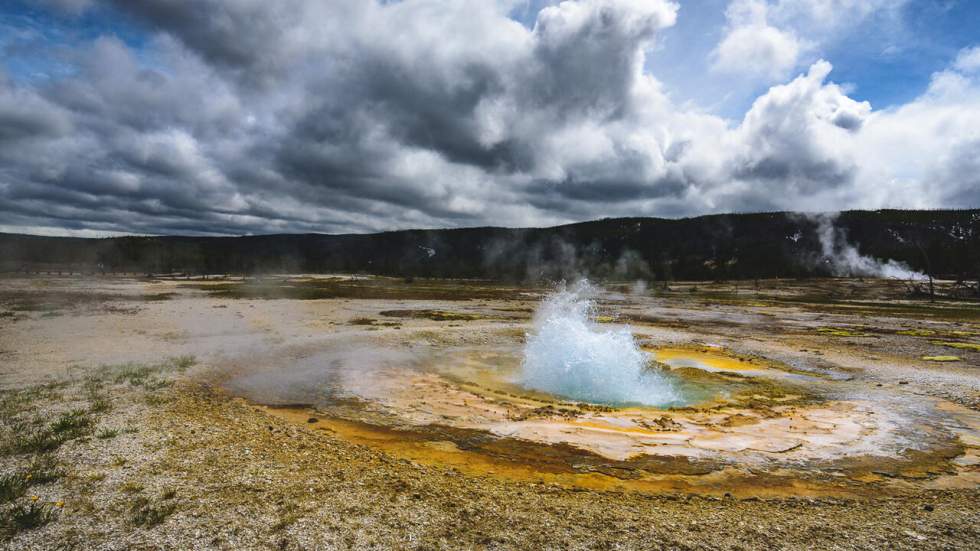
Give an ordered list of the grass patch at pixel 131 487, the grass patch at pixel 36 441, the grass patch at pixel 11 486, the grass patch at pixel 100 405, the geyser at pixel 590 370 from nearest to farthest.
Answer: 1. the grass patch at pixel 11 486
2. the grass patch at pixel 131 487
3. the grass patch at pixel 36 441
4. the grass patch at pixel 100 405
5. the geyser at pixel 590 370

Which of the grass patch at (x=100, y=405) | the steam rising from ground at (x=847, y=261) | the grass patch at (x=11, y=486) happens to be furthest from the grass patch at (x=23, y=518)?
the steam rising from ground at (x=847, y=261)

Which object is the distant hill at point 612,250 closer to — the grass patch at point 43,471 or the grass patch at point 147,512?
the grass patch at point 147,512

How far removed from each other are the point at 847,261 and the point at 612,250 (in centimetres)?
6841

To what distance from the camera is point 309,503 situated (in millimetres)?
5203

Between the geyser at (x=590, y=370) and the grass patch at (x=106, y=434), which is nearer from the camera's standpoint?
the grass patch at (x=106, y=434)

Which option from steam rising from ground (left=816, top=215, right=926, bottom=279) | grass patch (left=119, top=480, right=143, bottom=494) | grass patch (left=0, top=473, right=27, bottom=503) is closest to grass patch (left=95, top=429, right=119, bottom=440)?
grass patch (left=0, top=473, right=27, bottom=503)

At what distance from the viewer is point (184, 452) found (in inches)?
253

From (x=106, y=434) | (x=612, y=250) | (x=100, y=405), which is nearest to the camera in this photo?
(x=106, y=434)

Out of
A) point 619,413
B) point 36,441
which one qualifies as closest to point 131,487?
point 36,441

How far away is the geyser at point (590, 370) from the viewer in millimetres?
11414

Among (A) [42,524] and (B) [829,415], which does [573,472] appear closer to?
(A) [42,524]

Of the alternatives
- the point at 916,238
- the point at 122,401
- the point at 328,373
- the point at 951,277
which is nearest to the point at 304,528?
the point at 122,401

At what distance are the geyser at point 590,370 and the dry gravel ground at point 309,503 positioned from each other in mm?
5418

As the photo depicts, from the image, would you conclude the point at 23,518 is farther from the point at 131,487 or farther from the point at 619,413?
the point at 619,413
